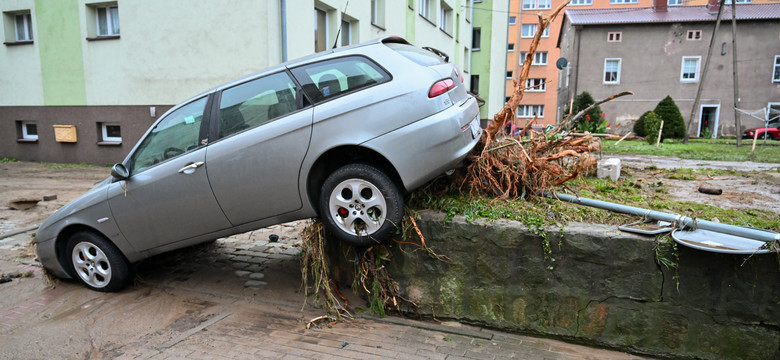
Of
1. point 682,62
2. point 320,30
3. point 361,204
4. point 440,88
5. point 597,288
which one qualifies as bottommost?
point 597,288

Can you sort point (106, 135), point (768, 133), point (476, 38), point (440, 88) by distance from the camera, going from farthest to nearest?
point (768, 133)
point (476, 38)
point (106, 135)
point (440, 88)

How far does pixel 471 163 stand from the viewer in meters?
4.72

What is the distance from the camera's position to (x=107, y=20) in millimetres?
14383

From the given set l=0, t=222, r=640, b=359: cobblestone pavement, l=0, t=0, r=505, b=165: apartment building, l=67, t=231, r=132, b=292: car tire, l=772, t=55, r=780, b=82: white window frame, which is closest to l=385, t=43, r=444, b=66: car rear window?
l=0, t=222, r=640, b=359: cobblestone pavement

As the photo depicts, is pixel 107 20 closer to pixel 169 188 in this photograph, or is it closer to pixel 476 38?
pixel 169 188

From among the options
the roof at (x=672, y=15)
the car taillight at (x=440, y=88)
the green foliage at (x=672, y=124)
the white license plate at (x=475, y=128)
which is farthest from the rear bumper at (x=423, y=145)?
the roof at (x=672, y=15)

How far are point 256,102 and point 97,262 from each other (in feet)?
8.45

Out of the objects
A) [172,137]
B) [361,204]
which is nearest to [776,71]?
[361,204]

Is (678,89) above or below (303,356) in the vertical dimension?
above

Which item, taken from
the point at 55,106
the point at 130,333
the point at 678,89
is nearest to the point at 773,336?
the point at 130,333

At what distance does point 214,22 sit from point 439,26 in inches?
544

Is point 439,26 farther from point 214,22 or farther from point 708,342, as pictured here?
point 708,342

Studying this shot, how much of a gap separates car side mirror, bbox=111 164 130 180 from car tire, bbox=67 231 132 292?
780 millimetres

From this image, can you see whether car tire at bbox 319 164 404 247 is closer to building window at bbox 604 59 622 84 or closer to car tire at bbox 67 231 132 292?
car tire at bbox 67 231 132 292
